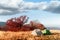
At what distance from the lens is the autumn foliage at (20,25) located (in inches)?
190

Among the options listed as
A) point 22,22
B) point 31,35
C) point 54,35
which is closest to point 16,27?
point 22,22

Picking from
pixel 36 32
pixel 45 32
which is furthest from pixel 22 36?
pixel 45 32

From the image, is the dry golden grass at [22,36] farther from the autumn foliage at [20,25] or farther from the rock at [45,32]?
the autumn foliage at [20,25]

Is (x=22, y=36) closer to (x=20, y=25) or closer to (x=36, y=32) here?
(x=36, y=32)

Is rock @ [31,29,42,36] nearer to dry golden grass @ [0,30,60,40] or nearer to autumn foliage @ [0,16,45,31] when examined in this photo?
dry golden grass @ [0,30,60,40]

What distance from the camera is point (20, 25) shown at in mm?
4902

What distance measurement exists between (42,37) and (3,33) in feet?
2.54

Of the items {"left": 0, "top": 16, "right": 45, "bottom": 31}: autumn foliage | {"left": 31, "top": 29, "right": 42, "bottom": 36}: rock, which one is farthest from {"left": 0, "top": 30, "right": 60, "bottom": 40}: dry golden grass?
{"left": 0, "top": 16, "right": 45, "bottom": 31}: autumn foliage

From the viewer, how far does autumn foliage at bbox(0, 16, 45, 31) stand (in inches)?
190

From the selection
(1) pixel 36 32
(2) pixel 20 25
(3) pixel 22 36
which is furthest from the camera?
(2) pixel 20 25

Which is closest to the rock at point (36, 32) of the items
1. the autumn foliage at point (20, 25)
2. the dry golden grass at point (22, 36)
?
the dry golden grass at point (22, 36)

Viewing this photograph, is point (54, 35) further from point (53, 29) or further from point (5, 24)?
point (5, 24)

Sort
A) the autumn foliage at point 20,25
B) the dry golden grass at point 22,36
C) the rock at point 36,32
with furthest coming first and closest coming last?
1. the autumn foliage at point 20,25
2. the rock at point 36,32
3. the dry golden grass at point 22,36

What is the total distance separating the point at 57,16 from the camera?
498cm
